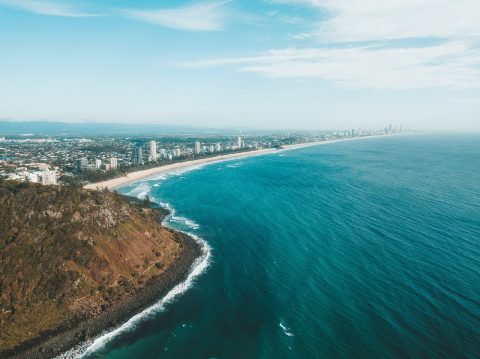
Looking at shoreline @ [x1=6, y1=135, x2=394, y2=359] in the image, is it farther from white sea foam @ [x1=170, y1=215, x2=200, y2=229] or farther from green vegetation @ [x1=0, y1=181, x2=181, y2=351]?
white sea foam @ [x1=170, y1=215, x2=200, y2=229]

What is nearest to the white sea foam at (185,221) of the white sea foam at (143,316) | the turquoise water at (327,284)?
the turquoise water at (327,284)

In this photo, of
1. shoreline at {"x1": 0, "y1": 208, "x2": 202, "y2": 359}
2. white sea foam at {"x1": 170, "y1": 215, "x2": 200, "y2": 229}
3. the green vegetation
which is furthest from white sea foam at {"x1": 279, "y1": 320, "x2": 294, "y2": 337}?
white sea foam at {"x1": 170, "y1": 215, "x2": 200, "y2": 229}

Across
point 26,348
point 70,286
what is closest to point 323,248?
point 70,286

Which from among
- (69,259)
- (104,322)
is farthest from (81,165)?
(104,322)

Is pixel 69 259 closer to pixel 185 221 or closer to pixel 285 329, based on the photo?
pixel 285 329

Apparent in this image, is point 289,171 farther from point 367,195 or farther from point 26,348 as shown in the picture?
point 26,348

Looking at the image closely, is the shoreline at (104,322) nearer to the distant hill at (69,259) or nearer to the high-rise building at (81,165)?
the distant hill at (69,259)
